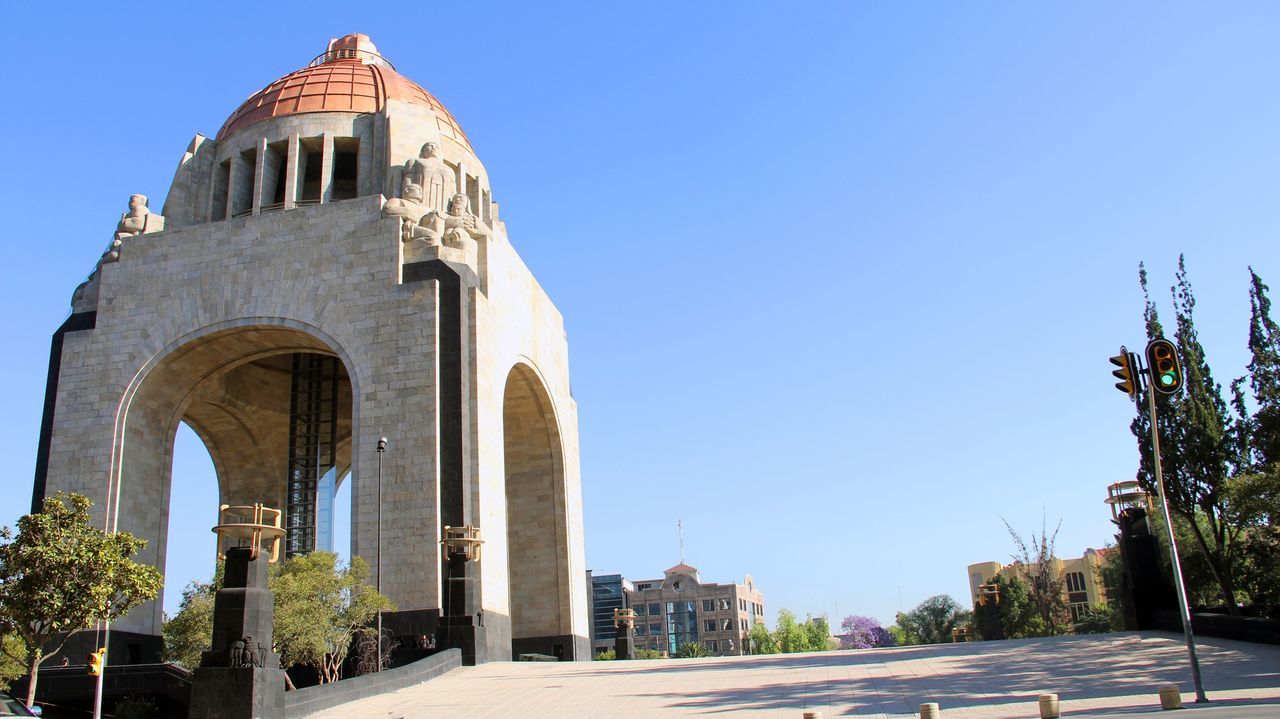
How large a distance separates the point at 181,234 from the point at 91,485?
636 cm

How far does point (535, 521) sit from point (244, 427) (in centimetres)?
962

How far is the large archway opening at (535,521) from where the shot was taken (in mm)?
26766

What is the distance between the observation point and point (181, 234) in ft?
80.5

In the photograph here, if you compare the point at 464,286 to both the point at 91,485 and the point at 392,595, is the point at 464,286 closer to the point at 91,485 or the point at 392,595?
the point at 392,595

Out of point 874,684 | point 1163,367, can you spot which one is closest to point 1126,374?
point 1163,367

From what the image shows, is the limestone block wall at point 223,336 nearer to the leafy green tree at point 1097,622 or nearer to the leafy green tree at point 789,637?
the leafy green tree at point 1097,622

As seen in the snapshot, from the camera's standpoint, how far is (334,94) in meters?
28.5

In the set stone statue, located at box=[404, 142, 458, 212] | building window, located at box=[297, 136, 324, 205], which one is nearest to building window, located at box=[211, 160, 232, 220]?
building window, located at box=[297, 136, 324, 205]

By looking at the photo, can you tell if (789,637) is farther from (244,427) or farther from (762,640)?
(244,427)

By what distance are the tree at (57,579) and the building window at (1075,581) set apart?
64317 millimetres

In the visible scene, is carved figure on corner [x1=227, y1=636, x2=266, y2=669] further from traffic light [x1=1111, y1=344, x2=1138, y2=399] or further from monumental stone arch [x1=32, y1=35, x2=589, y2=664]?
traffic light [x1=1111, y1=344, x2=1138, y2=399]

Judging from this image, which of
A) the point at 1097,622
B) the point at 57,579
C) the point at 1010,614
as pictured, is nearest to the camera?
the point at 57,579

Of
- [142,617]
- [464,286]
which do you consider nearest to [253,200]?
[464,286]

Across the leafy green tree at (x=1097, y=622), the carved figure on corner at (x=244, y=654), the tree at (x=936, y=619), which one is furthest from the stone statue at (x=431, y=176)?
the tree at (x=936, y=619)
